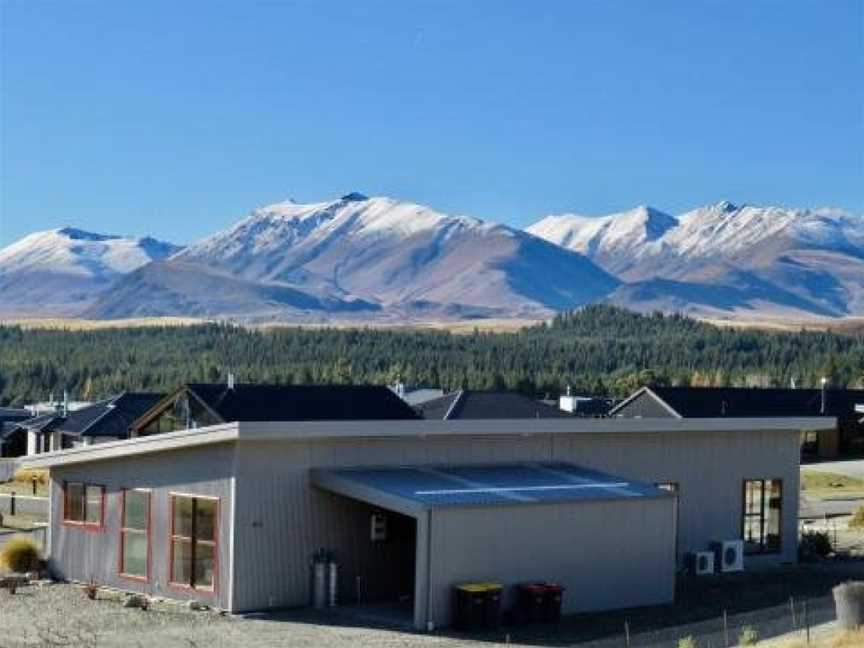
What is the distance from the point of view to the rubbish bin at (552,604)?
27766 mm

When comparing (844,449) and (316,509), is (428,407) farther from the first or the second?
(316,509)

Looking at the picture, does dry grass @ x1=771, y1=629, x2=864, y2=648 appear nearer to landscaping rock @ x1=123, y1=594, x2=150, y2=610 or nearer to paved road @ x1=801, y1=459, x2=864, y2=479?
landscaping rock @ x1=123, y1=594, x2=150, y2=610

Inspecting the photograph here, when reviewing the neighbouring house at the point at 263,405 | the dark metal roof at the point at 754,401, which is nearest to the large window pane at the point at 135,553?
the neighbouring house at the point at 263,405

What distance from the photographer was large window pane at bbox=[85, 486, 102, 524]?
102 ft

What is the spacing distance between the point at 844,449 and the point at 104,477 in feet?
210

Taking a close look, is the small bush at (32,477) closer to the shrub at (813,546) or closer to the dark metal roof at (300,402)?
the dark metal roof at (300,402)

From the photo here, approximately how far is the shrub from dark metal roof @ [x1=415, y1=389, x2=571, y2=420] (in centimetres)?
2250

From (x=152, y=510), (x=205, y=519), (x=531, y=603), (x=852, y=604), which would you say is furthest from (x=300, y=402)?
(x=852, y=604)

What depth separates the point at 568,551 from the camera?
29.1 m

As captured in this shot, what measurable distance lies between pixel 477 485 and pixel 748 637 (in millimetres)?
7052

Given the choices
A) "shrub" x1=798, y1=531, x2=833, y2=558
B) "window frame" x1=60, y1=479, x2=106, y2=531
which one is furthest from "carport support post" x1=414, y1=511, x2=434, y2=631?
"shrub" x1=798, y1=531, x2=833, y2=558

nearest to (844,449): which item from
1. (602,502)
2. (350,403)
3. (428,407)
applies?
(428,407)

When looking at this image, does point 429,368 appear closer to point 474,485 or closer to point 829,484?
point 829,484

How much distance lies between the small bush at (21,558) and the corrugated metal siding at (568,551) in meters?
10.1
